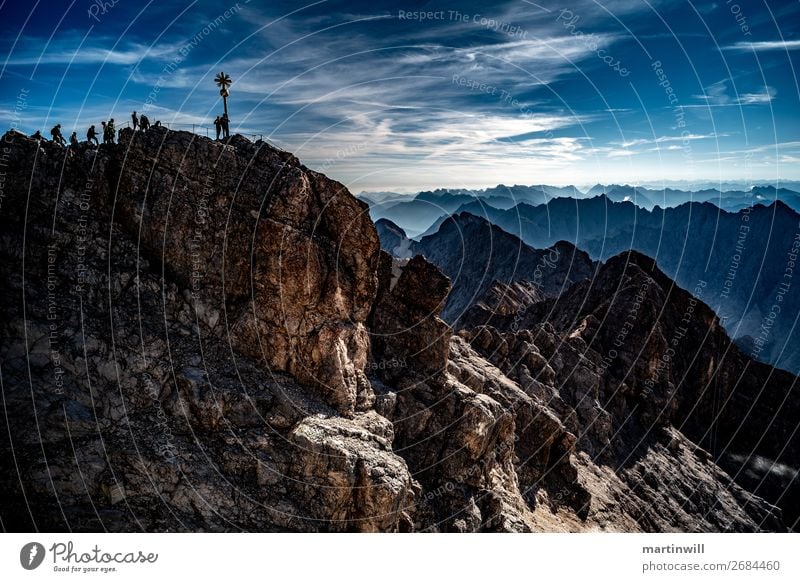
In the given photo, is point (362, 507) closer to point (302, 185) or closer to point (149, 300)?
point (149, 300)

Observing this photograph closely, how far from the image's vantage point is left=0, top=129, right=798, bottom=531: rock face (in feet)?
78.7

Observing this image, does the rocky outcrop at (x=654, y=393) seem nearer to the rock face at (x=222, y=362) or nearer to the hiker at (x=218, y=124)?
the rock face at (x=222, y=362)

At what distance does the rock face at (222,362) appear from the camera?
24.0 meters

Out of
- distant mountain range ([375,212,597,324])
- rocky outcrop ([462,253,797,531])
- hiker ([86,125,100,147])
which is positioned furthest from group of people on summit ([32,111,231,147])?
distant mountain range ([375,212,597,324])

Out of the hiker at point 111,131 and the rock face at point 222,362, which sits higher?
the hiker at point 111,131

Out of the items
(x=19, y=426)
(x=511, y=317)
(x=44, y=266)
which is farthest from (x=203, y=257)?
(x=511, y=317)

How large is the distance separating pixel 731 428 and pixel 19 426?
278ft

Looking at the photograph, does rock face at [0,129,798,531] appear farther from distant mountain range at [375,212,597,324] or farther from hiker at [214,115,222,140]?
distant mountain range at [375,212,597,324]

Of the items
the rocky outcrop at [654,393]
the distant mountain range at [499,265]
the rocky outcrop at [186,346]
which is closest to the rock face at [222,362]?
the rocky outcrop at [186,346]

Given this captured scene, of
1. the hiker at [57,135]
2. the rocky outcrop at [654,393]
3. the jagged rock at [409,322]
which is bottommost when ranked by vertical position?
the rocky outcrop at [654,393]

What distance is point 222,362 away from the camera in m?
28.6

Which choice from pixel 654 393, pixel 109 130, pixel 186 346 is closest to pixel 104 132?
pixel 109 130

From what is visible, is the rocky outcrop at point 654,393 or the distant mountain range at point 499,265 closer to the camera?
the rocky outcrop at point 654,393

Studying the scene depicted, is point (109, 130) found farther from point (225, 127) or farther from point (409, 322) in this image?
point (409, 322)
